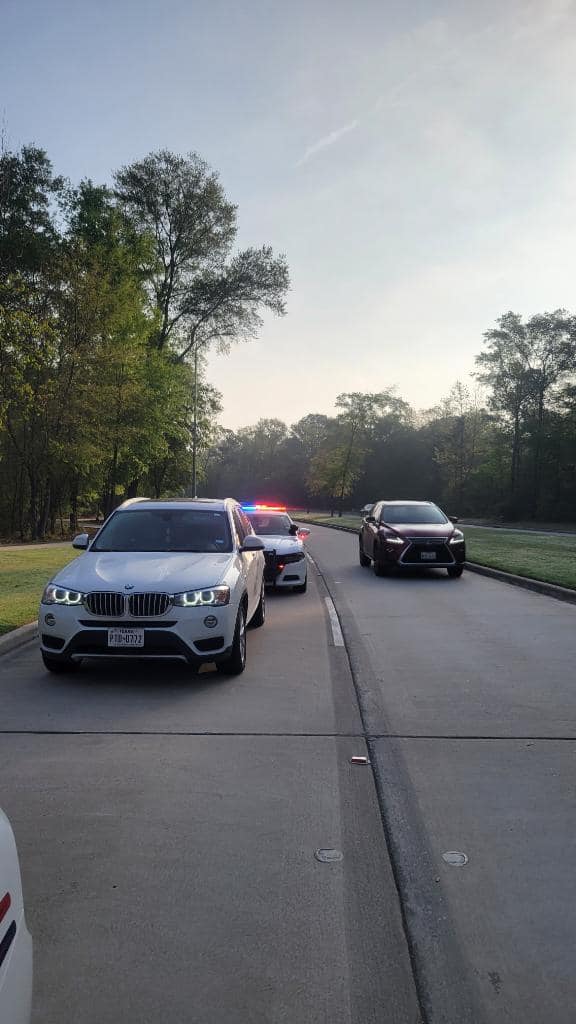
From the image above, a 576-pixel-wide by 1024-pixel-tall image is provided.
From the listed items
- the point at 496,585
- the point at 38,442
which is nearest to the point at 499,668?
the point at 496,585

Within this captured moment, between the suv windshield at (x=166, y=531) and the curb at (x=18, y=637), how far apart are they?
160cm

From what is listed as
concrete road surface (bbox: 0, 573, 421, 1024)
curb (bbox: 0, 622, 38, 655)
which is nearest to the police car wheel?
curb (bbox: 0, 622, 38, 655)

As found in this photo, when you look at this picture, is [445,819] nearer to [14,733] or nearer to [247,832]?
[247,832]

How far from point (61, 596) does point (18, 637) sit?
2.48 metres

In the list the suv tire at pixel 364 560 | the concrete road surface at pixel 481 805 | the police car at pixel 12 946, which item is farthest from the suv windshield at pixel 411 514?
the police car at pixel 12 946

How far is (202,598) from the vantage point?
22.5 feet

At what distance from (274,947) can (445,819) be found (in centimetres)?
145

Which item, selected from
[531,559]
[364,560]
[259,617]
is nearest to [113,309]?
[364,560]

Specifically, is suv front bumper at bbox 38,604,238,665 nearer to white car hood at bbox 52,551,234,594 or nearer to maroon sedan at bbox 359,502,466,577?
white car hood at bbox 52,551,234,594

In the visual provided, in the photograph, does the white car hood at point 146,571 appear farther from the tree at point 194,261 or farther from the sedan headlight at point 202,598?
the tree at point 194,261

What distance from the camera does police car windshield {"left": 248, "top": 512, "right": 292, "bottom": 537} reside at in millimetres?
14742

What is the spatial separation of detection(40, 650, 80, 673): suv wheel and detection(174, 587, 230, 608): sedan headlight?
1171 mm

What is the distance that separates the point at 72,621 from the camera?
6742 millimetres

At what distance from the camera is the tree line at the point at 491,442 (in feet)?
203
